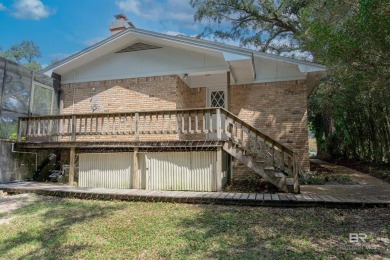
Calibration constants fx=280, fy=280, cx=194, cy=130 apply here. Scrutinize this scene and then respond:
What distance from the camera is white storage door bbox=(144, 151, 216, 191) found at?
7125 mm

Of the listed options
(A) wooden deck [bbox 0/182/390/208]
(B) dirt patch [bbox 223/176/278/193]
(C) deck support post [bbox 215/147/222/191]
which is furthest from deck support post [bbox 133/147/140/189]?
(B) dirt patch [bbox 223/176/278/193]

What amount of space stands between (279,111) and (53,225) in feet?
23.5

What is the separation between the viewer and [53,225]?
4.82 meters

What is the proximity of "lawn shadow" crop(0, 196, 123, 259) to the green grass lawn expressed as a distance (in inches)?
0.5

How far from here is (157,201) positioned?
634 centimetres

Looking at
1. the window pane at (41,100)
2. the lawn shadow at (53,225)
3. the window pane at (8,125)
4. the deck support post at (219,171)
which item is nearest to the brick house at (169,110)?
the deck support post at (219,171)

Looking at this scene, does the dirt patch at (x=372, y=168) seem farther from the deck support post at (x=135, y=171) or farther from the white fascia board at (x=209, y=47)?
the deck support post at (x=135, y=171)

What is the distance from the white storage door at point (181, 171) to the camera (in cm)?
712

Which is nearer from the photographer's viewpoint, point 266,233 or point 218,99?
point 266,233

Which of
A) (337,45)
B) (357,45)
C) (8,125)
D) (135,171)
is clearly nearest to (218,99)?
(135,171)

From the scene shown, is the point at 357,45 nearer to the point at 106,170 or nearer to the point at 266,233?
the point at 266,233

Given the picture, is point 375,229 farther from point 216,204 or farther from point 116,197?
point 116,197

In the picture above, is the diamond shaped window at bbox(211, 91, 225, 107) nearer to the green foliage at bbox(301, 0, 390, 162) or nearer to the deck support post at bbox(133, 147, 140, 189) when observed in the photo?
the green foliage at bbox(301, 0, 390, 162)

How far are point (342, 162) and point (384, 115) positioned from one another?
5291 mm
